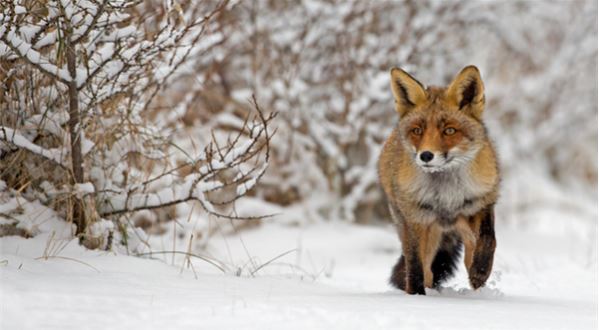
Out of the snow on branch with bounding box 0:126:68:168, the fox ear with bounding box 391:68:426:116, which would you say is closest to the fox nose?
the fox ear with bounding box 391:68:426:116

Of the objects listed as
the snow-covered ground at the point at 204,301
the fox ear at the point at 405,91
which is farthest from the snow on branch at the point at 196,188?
the fox ear at the point at 405,91

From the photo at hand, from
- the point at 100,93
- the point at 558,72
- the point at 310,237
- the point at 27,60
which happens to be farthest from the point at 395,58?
the point at 27,60

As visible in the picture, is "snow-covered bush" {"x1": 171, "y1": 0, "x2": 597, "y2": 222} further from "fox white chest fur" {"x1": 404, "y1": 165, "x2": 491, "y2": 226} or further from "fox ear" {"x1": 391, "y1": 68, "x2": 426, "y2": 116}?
"fox white chest fur" {"x1": 404, "y1": 165, "x2": 491, "y2": 226}

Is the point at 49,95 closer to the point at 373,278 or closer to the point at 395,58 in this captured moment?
the point at 373,278

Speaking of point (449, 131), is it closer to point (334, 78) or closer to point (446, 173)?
point (446, 173)

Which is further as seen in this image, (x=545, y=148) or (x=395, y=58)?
(x=545, y=148)

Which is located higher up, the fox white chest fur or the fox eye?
the fox eye

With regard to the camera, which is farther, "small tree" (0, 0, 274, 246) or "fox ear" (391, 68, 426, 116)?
"fox ear" (391, 68, 426, 116)

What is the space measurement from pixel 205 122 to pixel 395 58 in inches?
108

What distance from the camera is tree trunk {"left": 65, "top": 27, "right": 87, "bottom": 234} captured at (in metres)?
4.45

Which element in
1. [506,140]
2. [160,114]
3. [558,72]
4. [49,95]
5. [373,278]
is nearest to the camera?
[49,95]

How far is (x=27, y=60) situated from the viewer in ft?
13.8

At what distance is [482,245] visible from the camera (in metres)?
4.48

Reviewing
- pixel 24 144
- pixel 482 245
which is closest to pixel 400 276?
pixel 482 245
